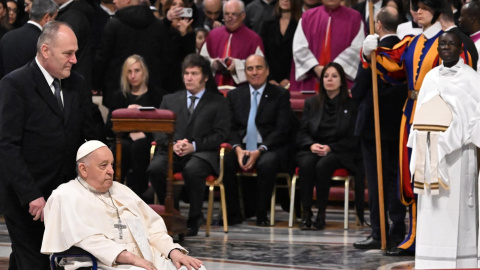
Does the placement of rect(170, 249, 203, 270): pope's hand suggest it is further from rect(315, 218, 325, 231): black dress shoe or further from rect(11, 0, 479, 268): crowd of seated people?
rect(315, 218, 325, 231): black dress shoe

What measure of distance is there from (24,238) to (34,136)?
0.59 m

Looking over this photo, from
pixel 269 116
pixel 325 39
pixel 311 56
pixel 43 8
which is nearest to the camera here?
pixel 43 8

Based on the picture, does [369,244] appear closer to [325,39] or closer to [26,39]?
[325,39]

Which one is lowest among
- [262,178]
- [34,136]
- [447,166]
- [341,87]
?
[262,178]

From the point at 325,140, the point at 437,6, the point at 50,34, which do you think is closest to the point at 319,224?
the point at 325,140

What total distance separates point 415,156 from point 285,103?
3490mm

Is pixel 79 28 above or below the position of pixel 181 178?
above

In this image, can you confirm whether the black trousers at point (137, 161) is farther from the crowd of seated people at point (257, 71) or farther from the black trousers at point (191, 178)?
the black trousers at point (191, 178)

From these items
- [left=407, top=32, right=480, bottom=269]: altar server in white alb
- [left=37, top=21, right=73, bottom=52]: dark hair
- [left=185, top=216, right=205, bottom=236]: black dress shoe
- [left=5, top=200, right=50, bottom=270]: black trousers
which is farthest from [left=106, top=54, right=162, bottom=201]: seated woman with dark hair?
[left=37, top=21, right=73, bottom=52]: dark hair

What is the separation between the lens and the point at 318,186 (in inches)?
414

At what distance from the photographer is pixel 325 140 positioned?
10836 millimetres

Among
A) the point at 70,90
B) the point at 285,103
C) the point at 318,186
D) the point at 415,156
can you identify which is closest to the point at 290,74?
the point at 285,103

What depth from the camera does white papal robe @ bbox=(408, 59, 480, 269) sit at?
7.61m

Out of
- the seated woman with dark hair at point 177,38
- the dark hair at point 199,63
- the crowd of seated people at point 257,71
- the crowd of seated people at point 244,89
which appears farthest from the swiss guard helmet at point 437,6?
the seated woman with dark hair at point 177,38
